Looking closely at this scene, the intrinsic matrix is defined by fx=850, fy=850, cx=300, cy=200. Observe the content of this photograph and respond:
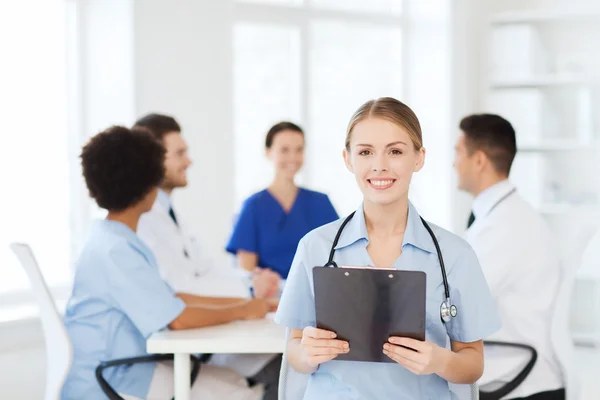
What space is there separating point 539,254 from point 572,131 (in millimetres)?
3415

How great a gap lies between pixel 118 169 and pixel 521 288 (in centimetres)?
125

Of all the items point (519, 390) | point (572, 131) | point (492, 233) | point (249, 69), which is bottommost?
point (519, 390)

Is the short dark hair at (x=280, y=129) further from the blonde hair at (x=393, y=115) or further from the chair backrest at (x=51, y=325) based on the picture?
the blonde hair at (x=393, y=115)

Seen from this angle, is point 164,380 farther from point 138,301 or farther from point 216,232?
point 216,232

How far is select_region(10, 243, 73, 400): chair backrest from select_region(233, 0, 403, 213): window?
9.14 ft

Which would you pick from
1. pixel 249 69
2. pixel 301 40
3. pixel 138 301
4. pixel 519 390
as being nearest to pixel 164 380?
pixel 138 301

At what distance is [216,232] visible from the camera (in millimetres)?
4543

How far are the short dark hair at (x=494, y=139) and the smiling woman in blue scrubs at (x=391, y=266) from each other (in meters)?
1.18

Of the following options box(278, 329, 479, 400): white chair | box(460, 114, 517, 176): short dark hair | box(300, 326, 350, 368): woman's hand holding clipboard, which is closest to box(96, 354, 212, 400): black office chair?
box(278, 329, 479, 400): white chair

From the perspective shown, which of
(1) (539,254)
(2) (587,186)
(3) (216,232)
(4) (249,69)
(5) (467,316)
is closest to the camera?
(5) (467,316)

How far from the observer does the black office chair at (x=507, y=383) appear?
2420mm

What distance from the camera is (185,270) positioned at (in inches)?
116

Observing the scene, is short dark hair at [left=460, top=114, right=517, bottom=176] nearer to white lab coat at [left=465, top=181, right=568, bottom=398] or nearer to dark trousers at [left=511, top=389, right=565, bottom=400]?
white lab coat at [left=465, top=181, right=568, bottom=398]

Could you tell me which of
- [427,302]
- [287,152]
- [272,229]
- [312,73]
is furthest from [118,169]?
[312,73]
